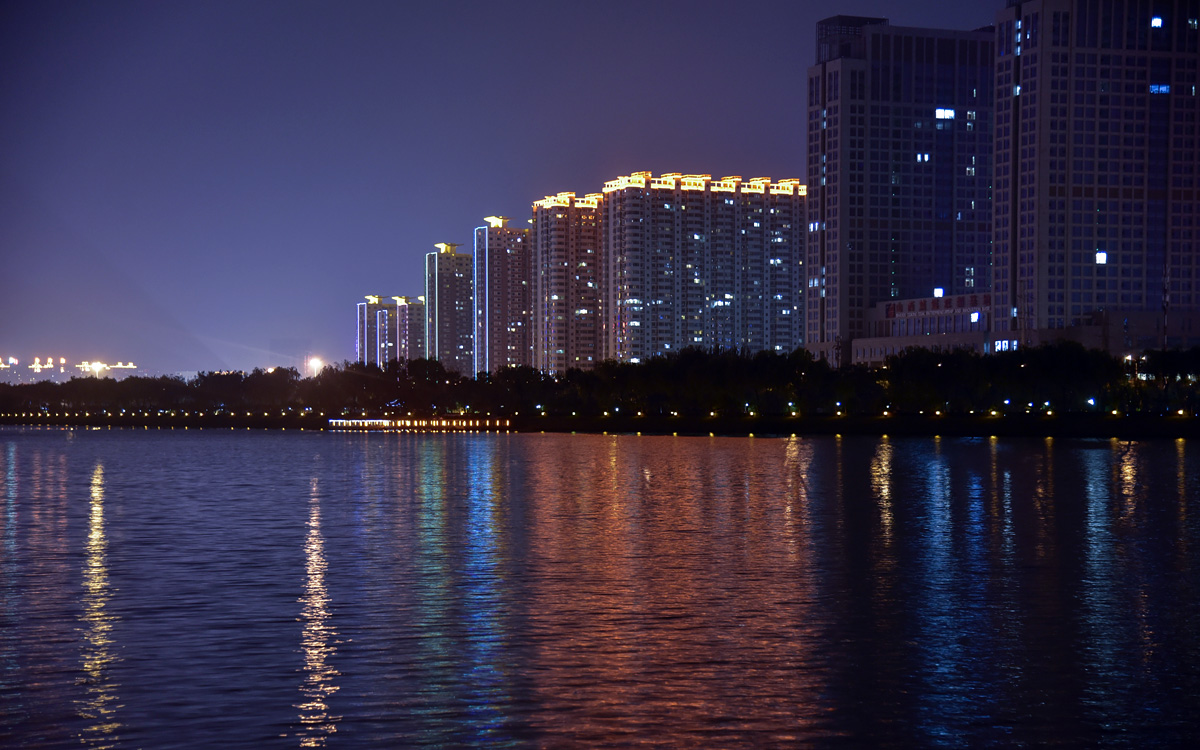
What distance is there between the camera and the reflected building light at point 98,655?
1563cm

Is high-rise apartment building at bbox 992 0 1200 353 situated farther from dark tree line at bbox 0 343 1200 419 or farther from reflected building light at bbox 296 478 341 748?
reflected building light at bbox 296 478 341 748

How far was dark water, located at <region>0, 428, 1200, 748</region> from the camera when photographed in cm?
1609

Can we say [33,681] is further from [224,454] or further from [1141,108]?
[1141,108]

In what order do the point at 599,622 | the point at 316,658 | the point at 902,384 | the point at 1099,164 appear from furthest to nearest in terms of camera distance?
1. the point at 1099,164
2. the point at 902,384
3. the point at 599,622
4. the point at 316,658

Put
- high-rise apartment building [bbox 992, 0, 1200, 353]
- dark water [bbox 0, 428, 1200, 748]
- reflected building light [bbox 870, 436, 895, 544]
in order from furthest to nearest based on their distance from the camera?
high-rise apartment building [bbox 992, 0, 1200, 353]
reflected building light [bbox 870, 436, 895, 544]
dark water [bbox 0, 428, 1200, 748]

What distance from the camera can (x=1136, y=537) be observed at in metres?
38.8

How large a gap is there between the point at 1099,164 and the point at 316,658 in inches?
7597

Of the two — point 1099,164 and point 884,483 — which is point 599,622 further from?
point 1099,164

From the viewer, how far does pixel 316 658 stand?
19625 mm

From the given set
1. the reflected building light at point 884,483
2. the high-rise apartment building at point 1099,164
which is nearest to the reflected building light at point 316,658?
the reflected building light at point 884,483

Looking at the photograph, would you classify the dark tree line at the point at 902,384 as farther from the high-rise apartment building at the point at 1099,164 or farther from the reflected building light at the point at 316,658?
the reflected building light at the point at 316,658

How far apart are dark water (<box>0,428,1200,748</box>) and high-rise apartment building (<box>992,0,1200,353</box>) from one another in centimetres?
14745

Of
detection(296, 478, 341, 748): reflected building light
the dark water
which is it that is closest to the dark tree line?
the dark water

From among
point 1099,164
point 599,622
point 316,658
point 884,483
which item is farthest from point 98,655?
point 1099,164
